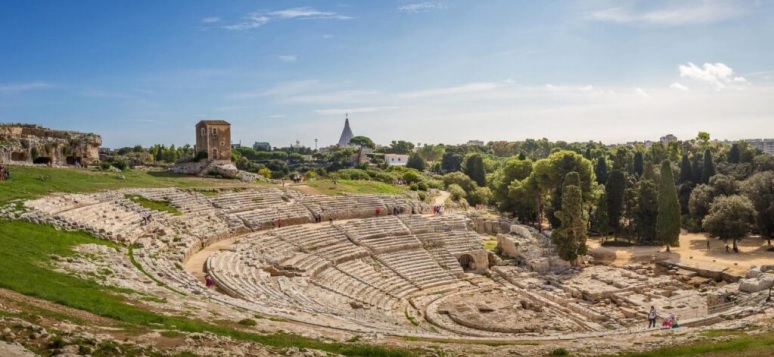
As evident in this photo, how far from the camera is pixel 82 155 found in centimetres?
4612

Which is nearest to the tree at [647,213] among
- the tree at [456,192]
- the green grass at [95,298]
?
the tree at [456,192]

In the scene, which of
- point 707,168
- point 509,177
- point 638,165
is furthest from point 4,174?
A: point 638,165

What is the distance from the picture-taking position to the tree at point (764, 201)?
141 ft

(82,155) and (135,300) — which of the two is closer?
(135,300)

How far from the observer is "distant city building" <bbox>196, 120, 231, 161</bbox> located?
50812 millimetres

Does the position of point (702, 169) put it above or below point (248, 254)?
above

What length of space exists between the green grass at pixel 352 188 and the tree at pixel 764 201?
29029mm

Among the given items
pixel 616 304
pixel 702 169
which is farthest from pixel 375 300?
pixel 702 169

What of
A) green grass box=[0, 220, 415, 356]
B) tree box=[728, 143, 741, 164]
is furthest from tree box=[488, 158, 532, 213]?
green grass box=[0, 220, 415, 356]

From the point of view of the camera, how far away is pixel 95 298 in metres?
14.5

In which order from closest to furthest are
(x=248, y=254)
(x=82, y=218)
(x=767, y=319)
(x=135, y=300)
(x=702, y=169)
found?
(x=135, y=300) → (x=767, y=319) → (x=82, y=218) → (x=248, y=254) → (x=702, y=169)

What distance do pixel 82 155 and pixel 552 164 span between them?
38516 millimetres

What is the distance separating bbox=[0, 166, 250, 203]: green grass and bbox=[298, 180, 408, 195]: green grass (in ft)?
23.2

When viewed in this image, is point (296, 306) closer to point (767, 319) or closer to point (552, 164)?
point (767, 319)
